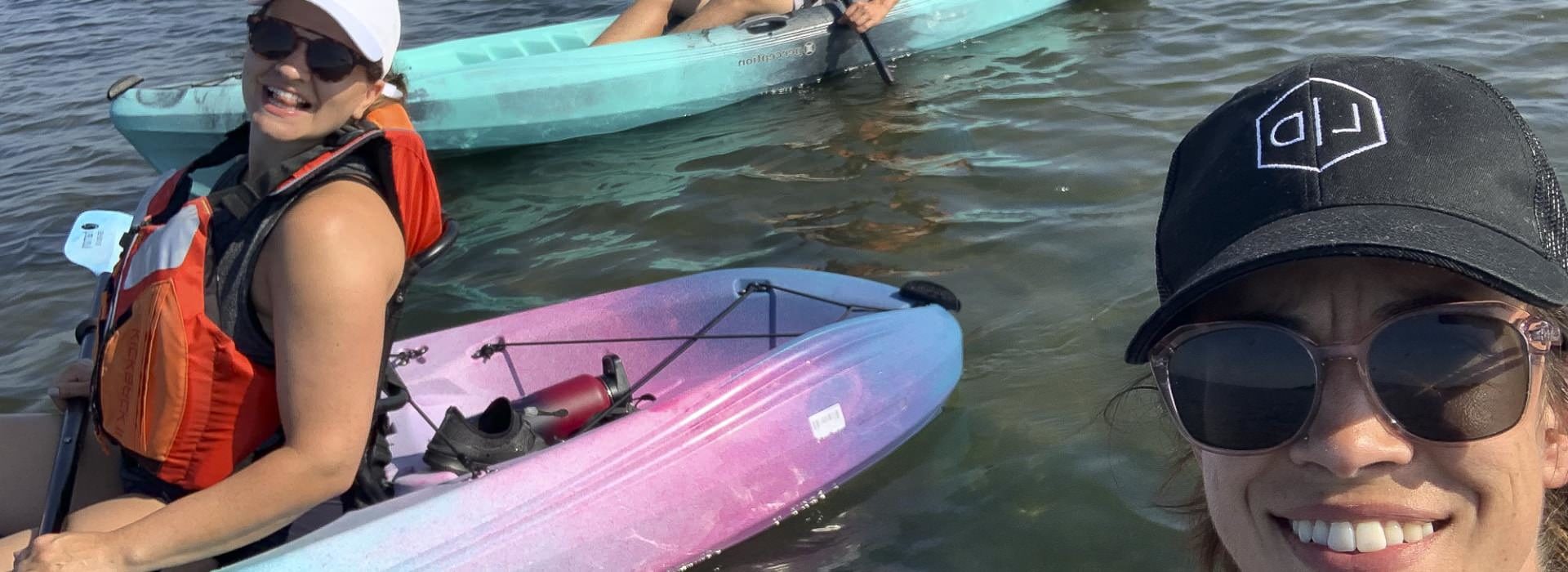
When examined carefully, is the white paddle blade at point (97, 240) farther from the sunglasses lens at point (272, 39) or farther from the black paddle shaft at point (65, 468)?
the sunglasses lens at point (272, 39)


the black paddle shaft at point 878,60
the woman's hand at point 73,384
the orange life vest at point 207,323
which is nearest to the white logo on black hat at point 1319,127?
the orange life vest at point 207,323

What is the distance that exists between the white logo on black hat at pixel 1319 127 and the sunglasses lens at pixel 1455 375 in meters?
0.15

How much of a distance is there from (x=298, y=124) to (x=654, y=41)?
376cm

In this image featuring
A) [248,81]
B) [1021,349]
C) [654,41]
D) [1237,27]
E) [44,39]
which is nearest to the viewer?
[248,81]

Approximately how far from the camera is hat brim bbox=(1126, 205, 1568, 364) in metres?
0.93

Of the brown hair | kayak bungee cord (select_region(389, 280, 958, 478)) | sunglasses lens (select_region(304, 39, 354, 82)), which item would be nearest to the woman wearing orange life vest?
sunglasses lens (select_region(304, 39, 354, 82))

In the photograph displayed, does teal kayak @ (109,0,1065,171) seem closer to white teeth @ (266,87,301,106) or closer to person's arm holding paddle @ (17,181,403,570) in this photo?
white teeth @ (266,87,301,106)

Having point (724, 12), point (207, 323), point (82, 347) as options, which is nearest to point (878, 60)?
point (724, 12)

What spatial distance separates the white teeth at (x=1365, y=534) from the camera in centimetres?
104

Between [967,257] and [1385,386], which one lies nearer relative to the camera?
[1385,386]

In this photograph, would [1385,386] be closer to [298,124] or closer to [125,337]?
[298,124]

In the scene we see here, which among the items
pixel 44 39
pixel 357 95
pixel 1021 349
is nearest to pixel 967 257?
pixel 1021 349

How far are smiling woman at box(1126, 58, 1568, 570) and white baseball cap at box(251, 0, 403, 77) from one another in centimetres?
162

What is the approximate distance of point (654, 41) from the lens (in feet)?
19.6
